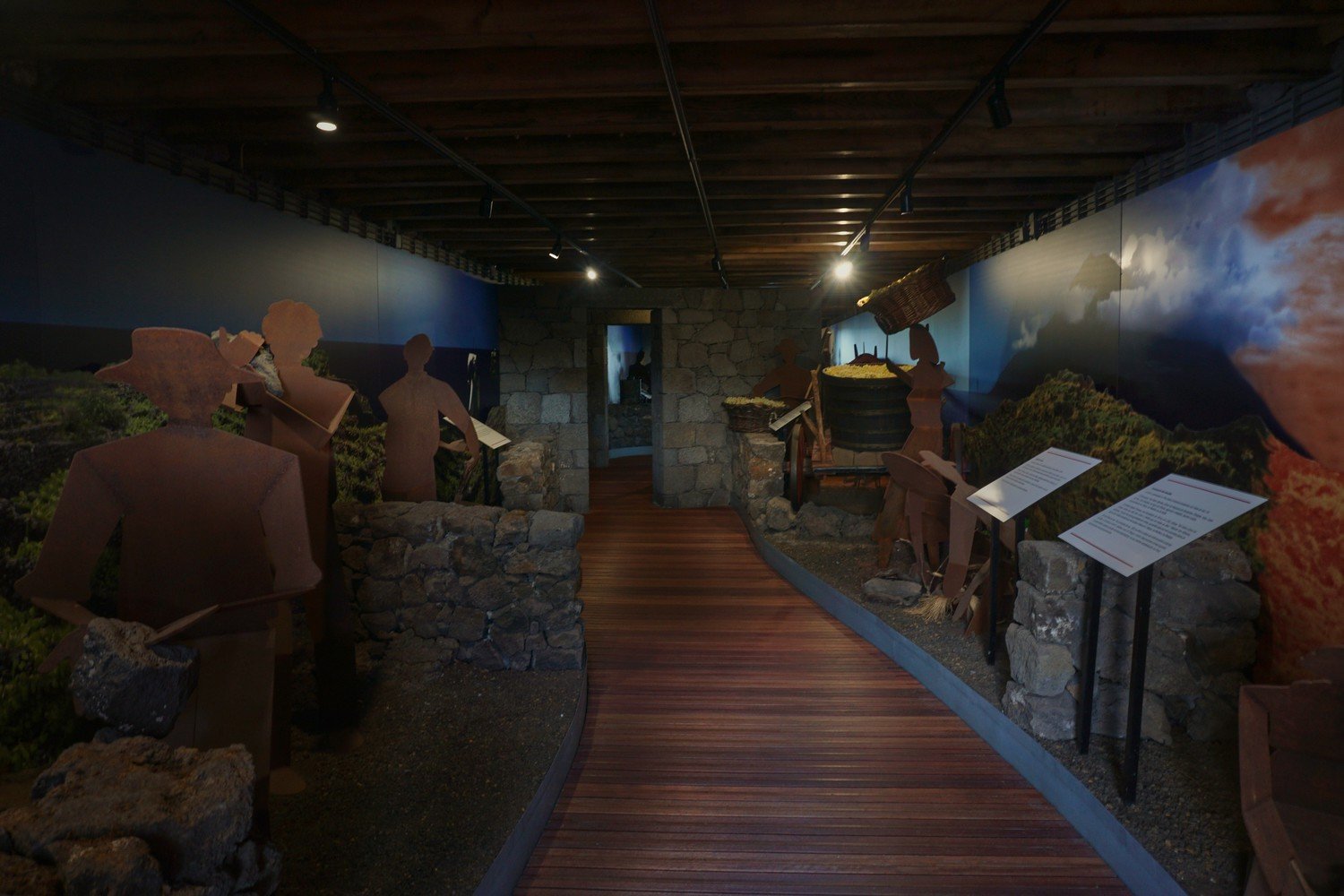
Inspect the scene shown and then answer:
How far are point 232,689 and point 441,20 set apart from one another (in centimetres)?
248

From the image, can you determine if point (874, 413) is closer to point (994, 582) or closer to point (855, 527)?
point (855, 527)

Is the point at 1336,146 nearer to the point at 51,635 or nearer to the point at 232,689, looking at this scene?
the point at 232,689

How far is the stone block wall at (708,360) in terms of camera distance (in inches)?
349

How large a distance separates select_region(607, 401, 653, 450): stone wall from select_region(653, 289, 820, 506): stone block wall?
202 inches

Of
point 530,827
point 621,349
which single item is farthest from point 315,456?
point 621,349

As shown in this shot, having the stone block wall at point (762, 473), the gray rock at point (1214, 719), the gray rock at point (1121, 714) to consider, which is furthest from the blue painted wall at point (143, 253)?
the gray rock at point (1214, 719)

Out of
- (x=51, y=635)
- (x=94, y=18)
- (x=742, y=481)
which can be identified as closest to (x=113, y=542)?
(x=51, y=635)

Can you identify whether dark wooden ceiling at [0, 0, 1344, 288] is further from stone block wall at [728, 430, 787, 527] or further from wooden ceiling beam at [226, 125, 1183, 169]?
stone block wall at [728, 430, 787, 527]


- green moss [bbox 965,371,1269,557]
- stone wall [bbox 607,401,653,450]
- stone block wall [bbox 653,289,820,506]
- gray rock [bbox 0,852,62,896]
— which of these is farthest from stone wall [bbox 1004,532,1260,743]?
stone wall [bbox 607,401,653,450]

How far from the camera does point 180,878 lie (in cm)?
130

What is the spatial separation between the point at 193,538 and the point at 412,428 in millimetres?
2820

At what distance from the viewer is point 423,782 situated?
288 cm

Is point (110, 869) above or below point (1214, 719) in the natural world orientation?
above

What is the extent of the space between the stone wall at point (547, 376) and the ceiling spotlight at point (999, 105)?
5806 mm
